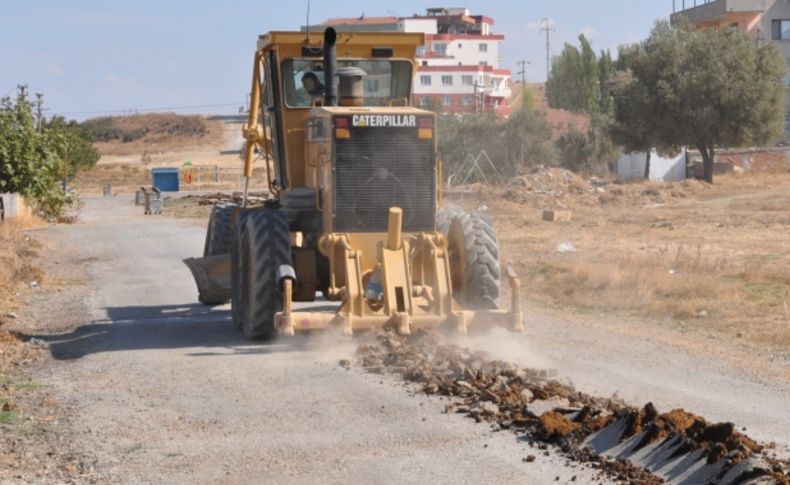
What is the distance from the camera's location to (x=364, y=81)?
15148mm

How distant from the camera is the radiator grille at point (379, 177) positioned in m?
13.7

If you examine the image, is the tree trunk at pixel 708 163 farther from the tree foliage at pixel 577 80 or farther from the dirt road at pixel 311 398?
the tree foliage at pixel 577 80

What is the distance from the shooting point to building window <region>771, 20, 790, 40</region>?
3553 inches

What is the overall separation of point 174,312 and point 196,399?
21.5 feet

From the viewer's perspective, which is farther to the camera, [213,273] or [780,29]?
[780,29]

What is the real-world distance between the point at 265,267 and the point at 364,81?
9.34ft

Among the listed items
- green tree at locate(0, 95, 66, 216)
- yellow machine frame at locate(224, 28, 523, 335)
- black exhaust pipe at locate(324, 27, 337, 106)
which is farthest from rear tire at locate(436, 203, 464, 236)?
green tree at locate(0, 95, 66, 216)

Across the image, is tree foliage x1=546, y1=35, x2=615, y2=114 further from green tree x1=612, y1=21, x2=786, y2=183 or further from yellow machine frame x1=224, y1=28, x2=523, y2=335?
yellow machine frame x1=224, y1=28, x2=523, y2=335

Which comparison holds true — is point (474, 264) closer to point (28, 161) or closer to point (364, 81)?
point (364, 81)

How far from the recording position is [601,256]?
80.8 feet

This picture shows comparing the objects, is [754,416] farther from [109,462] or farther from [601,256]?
[601,256]

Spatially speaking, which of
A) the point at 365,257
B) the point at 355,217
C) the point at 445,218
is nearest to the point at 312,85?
the point at 355,217

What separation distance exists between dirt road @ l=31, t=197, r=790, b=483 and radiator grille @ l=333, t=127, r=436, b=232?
144cm

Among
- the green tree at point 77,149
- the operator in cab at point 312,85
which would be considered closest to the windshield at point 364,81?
the operator in cab at point 312,85
